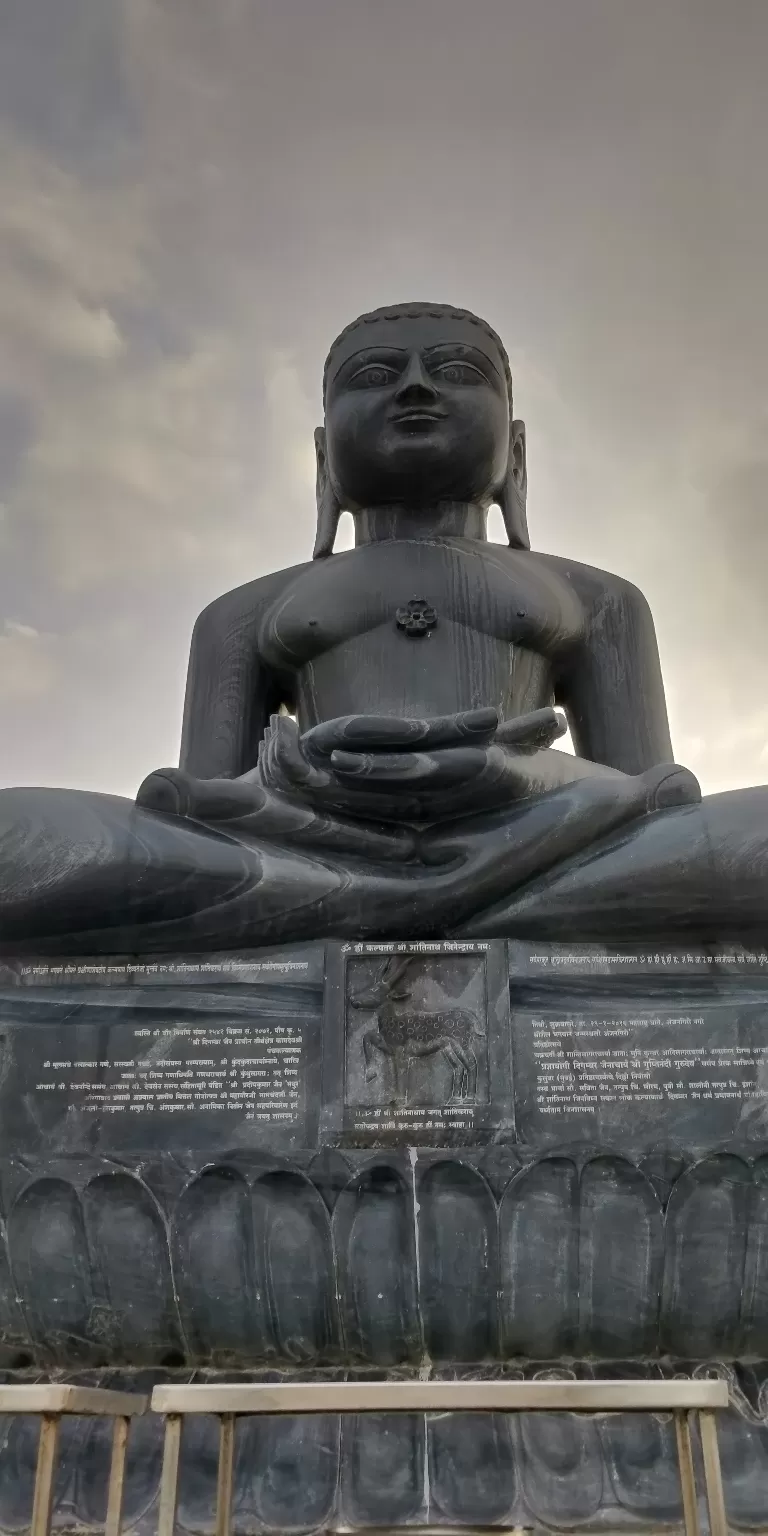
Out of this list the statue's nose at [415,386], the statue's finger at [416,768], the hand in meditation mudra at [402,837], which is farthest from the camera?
the statue's nose at [415,386]

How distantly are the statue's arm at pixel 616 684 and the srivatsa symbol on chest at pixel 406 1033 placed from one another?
6.50 feet

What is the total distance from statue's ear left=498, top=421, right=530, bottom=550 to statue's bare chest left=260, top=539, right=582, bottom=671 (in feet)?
2.12

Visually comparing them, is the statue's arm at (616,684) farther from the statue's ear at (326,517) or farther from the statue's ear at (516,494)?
the statue's ear at (326,517)

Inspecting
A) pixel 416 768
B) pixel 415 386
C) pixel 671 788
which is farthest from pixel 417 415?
pixel 671 788

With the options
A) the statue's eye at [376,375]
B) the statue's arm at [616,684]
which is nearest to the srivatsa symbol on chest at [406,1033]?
the statue's arm at [616,684]

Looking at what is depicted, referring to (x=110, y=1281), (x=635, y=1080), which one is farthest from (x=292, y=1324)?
(x=635, y=1080)

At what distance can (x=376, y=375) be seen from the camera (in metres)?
6.00

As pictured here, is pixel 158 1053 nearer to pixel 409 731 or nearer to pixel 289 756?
pixel 289 756

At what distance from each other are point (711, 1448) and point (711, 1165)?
5.24 ft

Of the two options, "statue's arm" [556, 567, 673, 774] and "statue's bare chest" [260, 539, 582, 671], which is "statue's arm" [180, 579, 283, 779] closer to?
"statue's bare chest" [260, 539, 582, 671]

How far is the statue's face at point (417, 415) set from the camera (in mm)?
5855

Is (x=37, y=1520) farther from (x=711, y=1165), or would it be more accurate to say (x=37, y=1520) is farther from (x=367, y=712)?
(x=367, y=712)

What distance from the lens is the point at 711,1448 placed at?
6.79 feet

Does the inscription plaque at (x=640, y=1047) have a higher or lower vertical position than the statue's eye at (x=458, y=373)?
lower
